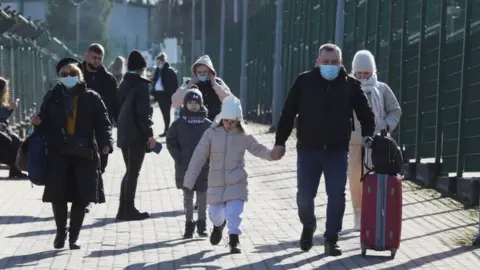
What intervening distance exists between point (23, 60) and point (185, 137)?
18.5m

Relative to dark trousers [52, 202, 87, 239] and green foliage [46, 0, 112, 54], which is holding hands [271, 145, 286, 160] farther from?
green foliage [46, 0, 112, 54]

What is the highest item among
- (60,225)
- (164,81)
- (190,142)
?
(164,81)

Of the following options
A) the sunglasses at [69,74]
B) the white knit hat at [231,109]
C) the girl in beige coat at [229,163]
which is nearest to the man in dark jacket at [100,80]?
the sunglasses at [69,74]

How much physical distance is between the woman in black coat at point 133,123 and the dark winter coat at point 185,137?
41.8 inches

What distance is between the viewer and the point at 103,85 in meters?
15.4

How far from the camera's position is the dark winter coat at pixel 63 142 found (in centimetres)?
1195

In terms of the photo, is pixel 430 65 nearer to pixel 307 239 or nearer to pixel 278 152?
pixel 307 239

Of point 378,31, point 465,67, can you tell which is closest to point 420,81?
point 465,67

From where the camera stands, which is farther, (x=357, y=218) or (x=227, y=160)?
(x=357, y=218)

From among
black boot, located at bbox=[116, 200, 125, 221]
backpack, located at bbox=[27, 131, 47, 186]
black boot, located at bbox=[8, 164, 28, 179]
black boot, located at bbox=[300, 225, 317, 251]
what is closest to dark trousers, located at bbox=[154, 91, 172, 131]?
black boot, located at bbox=[8, 164, 28, 179]

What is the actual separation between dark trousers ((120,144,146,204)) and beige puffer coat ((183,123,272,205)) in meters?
2.77

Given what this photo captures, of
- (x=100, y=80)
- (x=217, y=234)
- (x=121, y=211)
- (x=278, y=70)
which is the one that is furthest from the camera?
(x=278, y=70)

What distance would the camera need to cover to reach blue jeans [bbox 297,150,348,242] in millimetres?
11828

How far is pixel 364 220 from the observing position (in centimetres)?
1181
